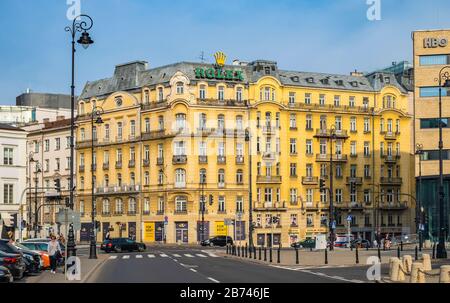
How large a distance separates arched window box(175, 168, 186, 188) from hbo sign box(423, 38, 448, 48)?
31.3 m

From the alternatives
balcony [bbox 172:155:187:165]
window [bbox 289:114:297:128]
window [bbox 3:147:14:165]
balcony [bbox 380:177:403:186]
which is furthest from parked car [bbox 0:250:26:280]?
balcony [bbox 380:177:403:186]

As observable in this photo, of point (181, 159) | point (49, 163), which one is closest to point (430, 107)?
point (181, 159)

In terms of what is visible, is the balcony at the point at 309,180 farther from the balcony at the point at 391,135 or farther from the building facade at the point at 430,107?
the building facade at the point at 430,107

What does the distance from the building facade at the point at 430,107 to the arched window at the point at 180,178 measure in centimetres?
2742

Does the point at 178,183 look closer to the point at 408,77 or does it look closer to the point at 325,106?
the point at 325,106

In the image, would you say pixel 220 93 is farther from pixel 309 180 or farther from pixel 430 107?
pixel 430 107

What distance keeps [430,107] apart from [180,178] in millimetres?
30187

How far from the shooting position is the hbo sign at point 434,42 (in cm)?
7756

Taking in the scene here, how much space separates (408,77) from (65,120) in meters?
47.7

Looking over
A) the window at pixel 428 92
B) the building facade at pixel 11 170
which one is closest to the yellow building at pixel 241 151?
the window at pixel 428 92

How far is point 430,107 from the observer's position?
78.2 m

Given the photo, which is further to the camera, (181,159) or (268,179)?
(268,179)

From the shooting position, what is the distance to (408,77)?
110062 mm

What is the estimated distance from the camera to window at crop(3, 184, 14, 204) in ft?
238
